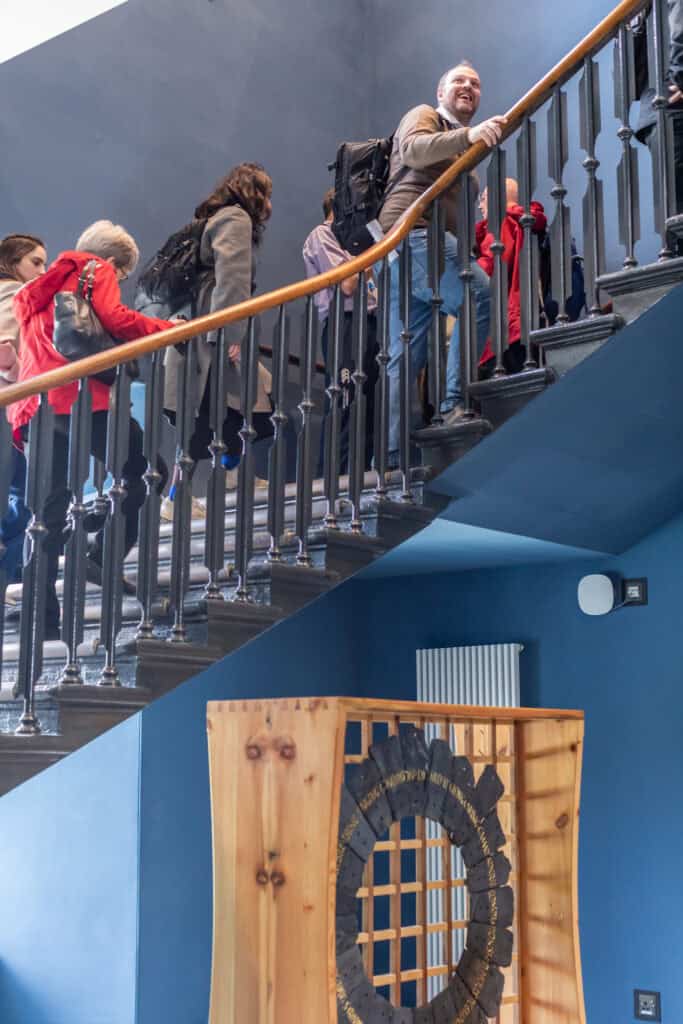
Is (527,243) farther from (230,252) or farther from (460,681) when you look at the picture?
(460,681)

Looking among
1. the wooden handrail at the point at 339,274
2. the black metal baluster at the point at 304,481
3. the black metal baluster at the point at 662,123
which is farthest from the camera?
the black metal baluster at the point at 304,481

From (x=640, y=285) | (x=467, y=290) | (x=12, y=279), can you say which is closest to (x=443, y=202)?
(x=467, y=290)

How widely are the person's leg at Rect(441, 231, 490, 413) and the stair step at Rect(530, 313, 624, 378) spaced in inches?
12.9

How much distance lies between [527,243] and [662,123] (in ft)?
1.80

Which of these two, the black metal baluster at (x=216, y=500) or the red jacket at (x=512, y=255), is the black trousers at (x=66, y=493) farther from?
the red jacket at (x=512, y=255)

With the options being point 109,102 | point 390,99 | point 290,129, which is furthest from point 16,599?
point 390,99

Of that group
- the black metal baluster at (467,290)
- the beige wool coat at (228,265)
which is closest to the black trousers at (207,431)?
the beige wool coat at (228,265)

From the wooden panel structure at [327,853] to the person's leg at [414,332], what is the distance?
1.15 meters

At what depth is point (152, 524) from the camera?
3514mm

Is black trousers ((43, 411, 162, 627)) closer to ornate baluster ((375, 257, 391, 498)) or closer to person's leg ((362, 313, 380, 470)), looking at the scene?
ornate baluster ((375, 257, 391, 498))

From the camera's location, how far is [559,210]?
4051 mm

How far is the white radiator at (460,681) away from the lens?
19.7 ft

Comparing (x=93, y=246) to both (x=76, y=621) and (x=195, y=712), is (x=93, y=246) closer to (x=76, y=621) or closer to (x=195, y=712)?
(x=76, y=621)

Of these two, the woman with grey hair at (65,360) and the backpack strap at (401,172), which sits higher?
the backpack strap at (401,172)
